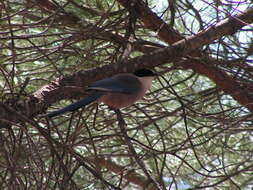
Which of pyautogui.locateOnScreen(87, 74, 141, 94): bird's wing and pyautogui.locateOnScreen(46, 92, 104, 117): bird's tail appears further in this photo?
pyautogui.locateOnScreen(87, 74, 141, 94): bird's wing

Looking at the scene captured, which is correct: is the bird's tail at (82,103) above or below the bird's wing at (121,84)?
below

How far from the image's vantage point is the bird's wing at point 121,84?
2.59 meters

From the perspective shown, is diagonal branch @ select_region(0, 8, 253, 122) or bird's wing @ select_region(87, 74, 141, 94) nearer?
diagonal branch @ select_region(0, 8, 253, 122)

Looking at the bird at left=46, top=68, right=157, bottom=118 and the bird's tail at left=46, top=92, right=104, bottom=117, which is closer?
the bird's tail at left=46, top=92, right=104, bottom=117

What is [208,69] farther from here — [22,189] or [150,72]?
[22,189]

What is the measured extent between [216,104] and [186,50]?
2.79ft

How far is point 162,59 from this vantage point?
260cm

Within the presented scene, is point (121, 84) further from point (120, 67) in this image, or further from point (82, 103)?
point (82, 103)

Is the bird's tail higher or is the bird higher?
the bird

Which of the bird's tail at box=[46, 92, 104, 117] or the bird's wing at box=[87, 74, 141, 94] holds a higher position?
the bird's wing at box=[87, 74, 141, 94]

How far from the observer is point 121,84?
281cm

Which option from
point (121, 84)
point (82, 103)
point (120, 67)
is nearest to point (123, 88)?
point (121, 84)

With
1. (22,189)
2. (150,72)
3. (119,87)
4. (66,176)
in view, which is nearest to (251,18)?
(150,72)

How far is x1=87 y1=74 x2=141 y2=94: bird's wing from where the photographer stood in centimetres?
259
